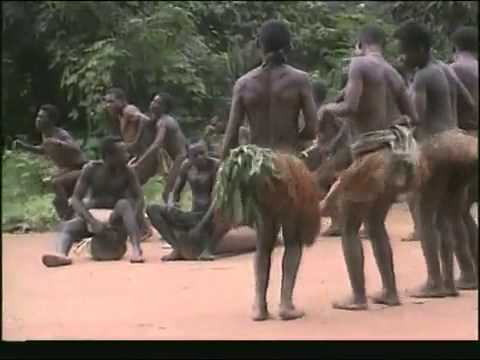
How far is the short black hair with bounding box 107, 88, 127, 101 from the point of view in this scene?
5.68 meters

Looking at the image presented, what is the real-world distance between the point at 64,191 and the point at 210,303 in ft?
8.11

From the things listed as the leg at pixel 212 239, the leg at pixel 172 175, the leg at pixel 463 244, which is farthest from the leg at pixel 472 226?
the leg at pixel 172 175

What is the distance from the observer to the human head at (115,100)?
18.5 ft

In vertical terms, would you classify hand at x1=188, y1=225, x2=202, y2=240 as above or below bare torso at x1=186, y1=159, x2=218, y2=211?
below

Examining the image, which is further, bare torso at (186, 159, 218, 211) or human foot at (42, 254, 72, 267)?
bare torso at (186, 159, 218, 211)

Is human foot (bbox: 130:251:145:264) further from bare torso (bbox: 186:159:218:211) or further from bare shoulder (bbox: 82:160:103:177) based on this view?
bare shoulder (bbox: 82:160:103:177)

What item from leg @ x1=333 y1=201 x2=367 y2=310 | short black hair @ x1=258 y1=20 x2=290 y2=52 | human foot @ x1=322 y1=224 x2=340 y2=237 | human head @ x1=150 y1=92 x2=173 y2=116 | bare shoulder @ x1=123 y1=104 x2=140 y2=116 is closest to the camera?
short black hair @ x1=258 y1=20 x2=290 y2=52

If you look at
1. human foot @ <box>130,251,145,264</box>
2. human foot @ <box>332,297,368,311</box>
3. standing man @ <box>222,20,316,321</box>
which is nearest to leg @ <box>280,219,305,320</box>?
standing man @ <box>222,20,316,321</box>

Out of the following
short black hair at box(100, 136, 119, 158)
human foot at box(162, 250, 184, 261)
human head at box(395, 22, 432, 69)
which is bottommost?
human foot at box(162, 250, 184, 261)

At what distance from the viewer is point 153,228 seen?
6137 mm

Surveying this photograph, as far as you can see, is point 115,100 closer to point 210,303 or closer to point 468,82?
point 210,303

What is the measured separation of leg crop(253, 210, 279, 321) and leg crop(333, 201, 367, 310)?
0.92 feet

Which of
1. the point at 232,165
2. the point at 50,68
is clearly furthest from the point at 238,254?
the point at 232,165
